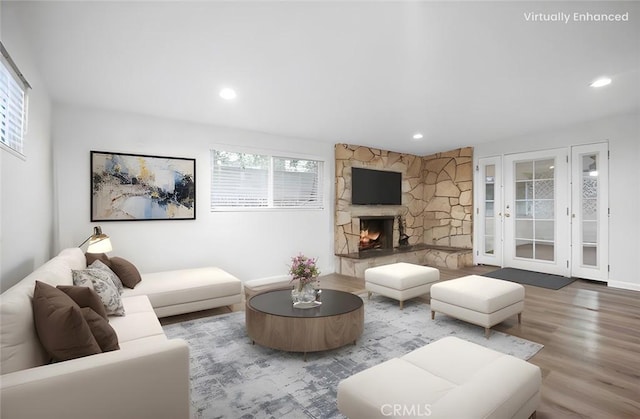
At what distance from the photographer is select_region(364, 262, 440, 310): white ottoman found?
373 centimetres

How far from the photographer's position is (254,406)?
1.92 m

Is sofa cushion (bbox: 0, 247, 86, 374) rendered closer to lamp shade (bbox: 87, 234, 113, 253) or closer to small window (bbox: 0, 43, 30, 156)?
small window (bbox: 0, 43, 30, 156)

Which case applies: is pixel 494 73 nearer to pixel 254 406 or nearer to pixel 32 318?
pixel 254 406

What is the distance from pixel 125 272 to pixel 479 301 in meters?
3.51

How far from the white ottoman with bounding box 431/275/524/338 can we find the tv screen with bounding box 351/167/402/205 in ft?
9.73

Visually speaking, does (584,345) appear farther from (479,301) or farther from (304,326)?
(304,326)

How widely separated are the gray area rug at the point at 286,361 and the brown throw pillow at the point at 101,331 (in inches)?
25.5

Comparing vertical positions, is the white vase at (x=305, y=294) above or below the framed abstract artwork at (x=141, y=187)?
below

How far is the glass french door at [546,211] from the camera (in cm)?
489

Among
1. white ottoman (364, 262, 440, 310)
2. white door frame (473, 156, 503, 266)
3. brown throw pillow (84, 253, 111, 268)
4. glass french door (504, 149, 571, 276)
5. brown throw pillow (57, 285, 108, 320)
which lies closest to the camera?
brown throw pillow (57, 285, 108, 320)

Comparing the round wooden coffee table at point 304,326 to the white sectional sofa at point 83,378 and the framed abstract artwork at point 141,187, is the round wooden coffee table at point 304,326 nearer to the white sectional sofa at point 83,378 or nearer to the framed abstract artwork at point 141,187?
the white sectional sofa at point 83,378

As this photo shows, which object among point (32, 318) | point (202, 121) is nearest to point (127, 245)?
point (202, 121)

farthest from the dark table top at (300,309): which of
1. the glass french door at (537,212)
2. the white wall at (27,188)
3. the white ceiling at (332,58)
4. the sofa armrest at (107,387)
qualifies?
the glass french door at (537,212)

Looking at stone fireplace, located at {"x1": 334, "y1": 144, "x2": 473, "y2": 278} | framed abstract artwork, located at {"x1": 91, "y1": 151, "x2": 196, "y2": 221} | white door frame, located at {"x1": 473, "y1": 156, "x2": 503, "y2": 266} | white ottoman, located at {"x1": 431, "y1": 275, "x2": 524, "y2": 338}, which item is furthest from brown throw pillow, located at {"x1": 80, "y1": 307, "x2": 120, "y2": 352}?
white door frame, located at {"x1": 473, "y1": 156, "x2": 503, "y2": 266}
